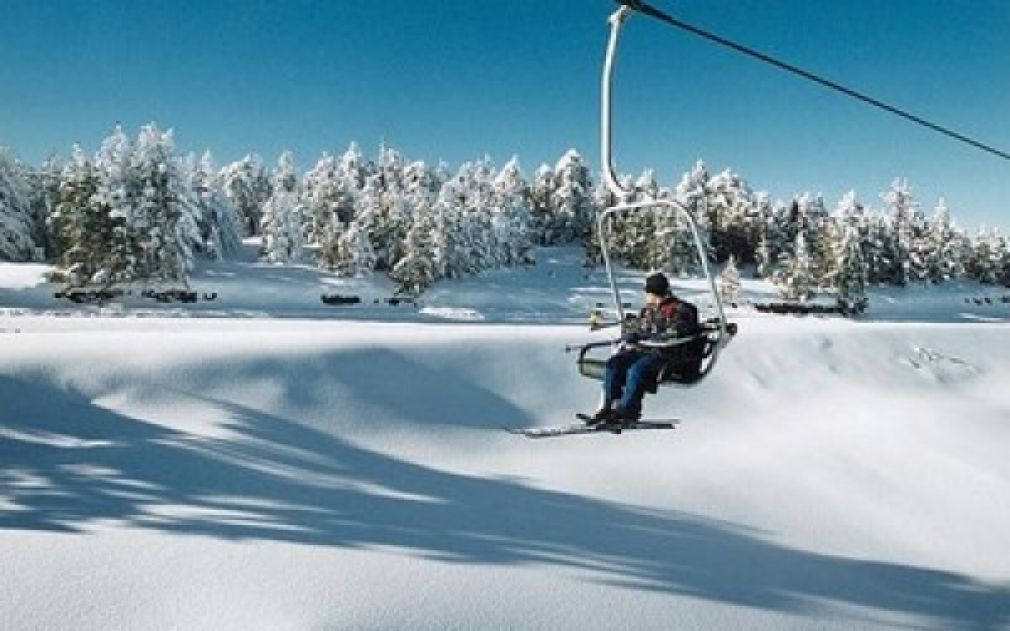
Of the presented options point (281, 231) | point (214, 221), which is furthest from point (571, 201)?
point (214, 221)

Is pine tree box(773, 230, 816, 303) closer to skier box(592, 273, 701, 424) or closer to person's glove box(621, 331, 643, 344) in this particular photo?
skier box(592, 273, 701, 424)

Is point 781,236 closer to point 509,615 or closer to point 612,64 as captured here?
point 509,615

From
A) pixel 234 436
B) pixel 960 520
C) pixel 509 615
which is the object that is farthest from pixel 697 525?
pixel 234 436

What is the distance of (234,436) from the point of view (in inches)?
1272

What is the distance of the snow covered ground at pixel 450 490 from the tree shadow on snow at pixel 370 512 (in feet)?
0.35

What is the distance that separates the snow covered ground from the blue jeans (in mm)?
22594

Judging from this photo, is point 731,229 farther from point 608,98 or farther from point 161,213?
point 608,98

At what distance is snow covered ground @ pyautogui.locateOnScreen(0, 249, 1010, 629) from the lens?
30109 mm

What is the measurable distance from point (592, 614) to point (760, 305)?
137ft

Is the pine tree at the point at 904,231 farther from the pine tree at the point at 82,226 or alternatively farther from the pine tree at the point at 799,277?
the pine tree at the point at 82,226

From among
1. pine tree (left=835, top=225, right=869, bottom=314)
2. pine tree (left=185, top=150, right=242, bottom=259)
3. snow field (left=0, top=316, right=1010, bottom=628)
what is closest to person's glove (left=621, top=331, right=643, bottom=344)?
snow field (left=0, top=316, right=1010, bottom=628)

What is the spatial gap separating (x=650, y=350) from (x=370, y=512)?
24.4 meters

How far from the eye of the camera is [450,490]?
32938 mm

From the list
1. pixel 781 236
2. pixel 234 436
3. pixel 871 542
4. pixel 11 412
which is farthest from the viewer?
pixel 781 236
